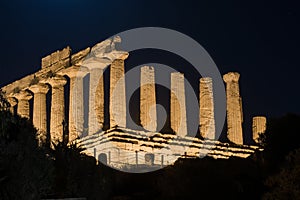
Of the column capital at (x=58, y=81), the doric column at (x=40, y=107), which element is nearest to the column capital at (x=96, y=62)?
the column capital at (x=58, y=81)

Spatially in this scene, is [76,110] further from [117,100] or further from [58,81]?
[117,100]

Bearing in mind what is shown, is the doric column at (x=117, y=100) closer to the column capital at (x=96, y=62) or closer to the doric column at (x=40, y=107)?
the column capital at (x=96, y=62)

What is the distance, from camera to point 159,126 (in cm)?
3941

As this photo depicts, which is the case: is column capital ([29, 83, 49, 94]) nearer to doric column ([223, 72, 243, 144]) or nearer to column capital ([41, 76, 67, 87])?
column capital ([41, 76, 67, 87])

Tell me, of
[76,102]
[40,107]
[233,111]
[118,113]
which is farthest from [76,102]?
[233,111]

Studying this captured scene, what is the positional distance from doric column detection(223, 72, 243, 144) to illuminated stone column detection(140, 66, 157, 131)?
4.72 meters

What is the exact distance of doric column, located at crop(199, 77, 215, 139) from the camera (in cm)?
3775

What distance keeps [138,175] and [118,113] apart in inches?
165

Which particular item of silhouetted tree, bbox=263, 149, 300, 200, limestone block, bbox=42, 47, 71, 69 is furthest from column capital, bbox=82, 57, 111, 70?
silhouetted tree, bbox=263, 149, 300, 200

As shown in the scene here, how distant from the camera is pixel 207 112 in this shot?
37.9 metres

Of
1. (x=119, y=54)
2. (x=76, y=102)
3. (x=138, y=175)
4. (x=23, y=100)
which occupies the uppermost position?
(x=119, y=54)

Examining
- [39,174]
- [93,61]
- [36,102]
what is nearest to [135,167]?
[93,61]

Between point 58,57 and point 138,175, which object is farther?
point 58,57

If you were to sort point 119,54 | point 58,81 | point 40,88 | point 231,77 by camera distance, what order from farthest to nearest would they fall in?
point 40,88
point 231,77
point 58,81
point 119,54
